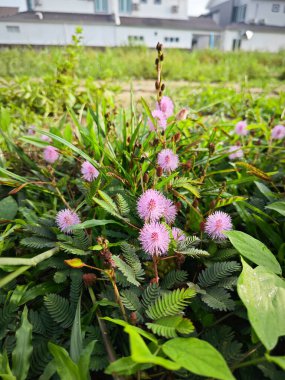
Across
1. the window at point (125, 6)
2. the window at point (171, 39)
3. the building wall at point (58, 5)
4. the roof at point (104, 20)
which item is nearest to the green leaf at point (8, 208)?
the roof at point (104, 20)

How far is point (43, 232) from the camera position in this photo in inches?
29.2

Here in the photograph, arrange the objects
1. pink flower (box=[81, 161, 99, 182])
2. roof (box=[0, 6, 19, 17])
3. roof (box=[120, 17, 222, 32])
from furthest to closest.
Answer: roof (box=[120, 17, 222, 32]) < roof (box=[0, 6, 19, 17]) < pink flower (box=[81, 161, 99, 182])

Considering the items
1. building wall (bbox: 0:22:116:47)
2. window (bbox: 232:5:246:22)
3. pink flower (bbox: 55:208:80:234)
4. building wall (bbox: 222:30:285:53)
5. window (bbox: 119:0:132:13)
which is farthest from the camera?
window (bbox: 232:5:246:22)

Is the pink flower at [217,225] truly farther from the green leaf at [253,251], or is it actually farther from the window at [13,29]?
the window at [13,29]

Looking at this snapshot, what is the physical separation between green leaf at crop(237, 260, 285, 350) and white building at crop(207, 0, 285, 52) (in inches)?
934

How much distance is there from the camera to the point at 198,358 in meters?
0.38

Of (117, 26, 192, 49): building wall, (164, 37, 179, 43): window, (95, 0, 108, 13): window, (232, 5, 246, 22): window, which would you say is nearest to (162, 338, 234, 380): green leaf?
(117, 26, 192, 49): building wall

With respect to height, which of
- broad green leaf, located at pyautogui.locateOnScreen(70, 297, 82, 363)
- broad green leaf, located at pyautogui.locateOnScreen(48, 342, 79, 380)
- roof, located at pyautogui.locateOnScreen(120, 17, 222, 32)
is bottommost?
broad green leaf, located at pyautogui.locateOnScreen(70, 297, 82, 363)

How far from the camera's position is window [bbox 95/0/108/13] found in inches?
844

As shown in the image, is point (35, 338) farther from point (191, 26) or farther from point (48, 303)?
point (191, 26)

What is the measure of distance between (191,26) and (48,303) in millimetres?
24138

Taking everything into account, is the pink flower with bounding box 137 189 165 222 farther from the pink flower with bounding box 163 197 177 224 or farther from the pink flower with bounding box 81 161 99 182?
the pink flower with bounding box 81 161 99 182

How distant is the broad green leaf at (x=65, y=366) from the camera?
44 cm

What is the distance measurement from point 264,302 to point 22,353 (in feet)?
1.42
